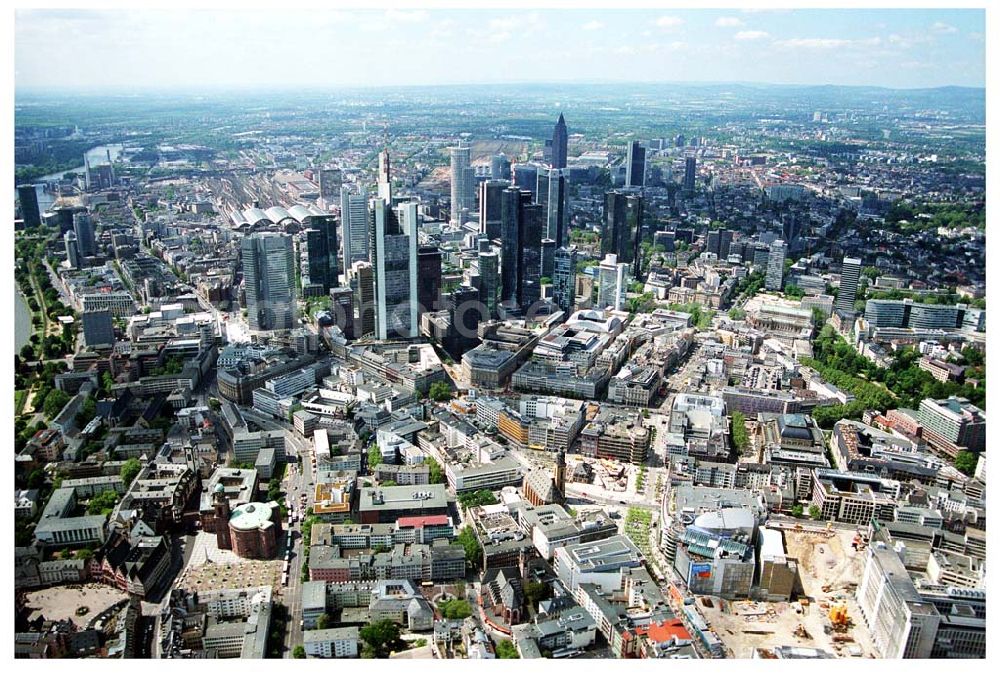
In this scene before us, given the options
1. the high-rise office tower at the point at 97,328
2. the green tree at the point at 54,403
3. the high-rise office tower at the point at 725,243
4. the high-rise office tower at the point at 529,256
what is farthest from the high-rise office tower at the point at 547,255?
the green tree at the point at 54,403

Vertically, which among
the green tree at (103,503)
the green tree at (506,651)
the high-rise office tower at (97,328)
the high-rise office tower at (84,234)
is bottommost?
the green tree at (506,651)

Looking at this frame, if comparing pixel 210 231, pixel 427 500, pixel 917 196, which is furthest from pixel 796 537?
pixel 210 231

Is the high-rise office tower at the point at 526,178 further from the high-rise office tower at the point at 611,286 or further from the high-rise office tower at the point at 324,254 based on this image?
the high-rise office tower at the point at 324,254

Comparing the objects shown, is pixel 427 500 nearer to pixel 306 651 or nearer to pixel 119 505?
pixel 306 651

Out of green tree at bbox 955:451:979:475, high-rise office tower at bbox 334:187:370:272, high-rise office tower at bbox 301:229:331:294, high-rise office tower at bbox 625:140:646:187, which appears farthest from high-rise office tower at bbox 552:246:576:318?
green tree at bbox 955:451:979:475

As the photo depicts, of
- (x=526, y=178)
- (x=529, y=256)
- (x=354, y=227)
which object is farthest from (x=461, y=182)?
(x=529, y=256)

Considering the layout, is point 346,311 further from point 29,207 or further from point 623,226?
point 623,226
